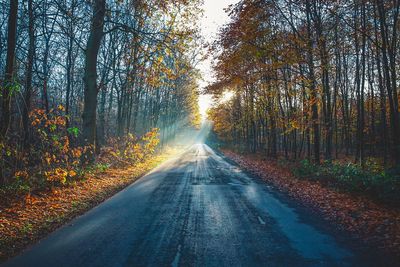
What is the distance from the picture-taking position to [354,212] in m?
7.47

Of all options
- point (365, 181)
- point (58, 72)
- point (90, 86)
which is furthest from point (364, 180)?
point (58, 72)

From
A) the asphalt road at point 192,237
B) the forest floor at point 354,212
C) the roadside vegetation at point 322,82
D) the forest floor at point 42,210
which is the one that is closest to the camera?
the asphalt road at point 192,237

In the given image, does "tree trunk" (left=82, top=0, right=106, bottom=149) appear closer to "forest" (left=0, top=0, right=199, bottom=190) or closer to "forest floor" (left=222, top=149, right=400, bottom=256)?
"forest" (left=0, top=0, right=199, bottom=190)

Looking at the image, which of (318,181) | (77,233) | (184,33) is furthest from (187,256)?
(184,33)

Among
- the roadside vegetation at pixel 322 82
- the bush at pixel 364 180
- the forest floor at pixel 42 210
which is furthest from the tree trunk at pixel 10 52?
the bush at pixel 364 180

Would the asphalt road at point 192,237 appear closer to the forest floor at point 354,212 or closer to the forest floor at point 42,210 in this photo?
the forest floor at point 42,210

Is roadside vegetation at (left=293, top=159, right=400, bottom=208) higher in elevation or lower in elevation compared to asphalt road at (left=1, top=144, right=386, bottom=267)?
higher

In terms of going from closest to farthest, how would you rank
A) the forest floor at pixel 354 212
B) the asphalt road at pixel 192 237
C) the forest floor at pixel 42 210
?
the asphalt road at pixel 192 237
the forest floor at pixel 42 210
the forest floor at pixel 354 212

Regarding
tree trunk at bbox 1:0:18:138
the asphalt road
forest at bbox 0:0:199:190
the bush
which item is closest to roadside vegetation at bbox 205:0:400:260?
the bush

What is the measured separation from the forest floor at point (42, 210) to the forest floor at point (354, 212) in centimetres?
666

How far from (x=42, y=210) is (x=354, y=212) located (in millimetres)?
8463

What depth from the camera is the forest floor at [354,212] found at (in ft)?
18.4

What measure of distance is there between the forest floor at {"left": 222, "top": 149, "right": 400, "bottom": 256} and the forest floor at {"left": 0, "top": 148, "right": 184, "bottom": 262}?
21.9ft

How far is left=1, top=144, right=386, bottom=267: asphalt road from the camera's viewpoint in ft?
14.7
